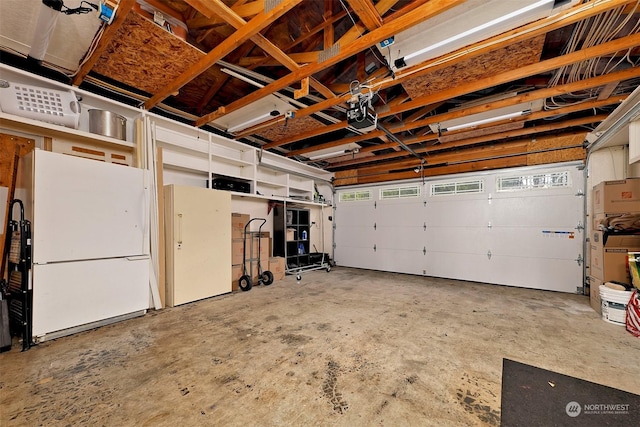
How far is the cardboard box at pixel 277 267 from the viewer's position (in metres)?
5.12

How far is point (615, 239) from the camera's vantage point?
318 centimetres

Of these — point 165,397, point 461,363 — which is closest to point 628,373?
point 461,363

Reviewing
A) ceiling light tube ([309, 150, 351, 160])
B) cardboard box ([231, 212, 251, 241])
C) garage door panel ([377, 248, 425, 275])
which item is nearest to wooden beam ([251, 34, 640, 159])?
ceiling light tube ([309, 150, 351, 160])

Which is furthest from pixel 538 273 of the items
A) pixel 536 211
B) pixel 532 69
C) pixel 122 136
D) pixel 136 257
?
pixel 122 136

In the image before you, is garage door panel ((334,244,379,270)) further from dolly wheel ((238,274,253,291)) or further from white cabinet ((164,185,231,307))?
white cabinet ((164,185,231,307))

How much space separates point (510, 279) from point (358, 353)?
450 cm

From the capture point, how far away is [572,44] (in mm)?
2182

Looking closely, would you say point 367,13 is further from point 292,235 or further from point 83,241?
point 292,235

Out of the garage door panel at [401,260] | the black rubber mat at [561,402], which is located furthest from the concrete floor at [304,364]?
the garage door panel at [401,260]

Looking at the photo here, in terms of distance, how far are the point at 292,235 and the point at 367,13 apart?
484 centimetres

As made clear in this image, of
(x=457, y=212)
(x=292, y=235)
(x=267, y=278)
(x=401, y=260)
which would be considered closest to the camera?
(x=267, y=278)

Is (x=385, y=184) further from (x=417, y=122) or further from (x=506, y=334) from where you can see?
(x=506, y=334)

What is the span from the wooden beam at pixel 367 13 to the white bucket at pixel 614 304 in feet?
13.4

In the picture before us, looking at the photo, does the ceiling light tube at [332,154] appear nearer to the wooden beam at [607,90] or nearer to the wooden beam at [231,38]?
the wooden beam at [231,38]
